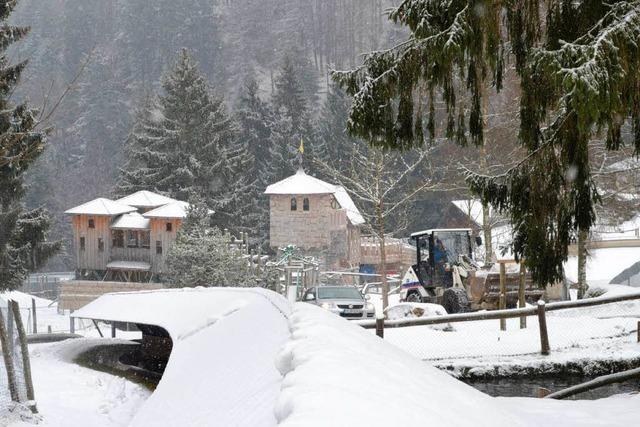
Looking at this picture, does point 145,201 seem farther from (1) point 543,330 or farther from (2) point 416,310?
(1) point 543,330

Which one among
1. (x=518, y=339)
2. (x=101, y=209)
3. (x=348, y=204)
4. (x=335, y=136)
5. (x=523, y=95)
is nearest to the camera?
(x=523, y=95)

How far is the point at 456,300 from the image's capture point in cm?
2044

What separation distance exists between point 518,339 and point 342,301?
7170 mm

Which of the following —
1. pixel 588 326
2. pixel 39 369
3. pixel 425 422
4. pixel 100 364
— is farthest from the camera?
pixel 588 326

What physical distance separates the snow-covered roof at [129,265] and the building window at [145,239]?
100cm

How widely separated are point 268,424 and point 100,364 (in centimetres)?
1219

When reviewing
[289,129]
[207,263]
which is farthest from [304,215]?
[289,129]

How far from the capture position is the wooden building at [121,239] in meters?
40.4

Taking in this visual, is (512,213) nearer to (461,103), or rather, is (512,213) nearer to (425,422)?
(461,103)

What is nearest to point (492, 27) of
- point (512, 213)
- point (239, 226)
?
point (512, 213)

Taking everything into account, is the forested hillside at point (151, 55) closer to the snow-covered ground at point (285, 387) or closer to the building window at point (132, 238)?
the building window at point (132, 238)

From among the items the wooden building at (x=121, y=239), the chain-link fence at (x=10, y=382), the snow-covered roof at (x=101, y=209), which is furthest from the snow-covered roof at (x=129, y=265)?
the chain-link fence at (x=10, y=382)

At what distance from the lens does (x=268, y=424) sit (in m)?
3.21

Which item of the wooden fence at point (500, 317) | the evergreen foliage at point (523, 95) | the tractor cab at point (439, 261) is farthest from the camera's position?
the tractor cab at point (439, 261)
